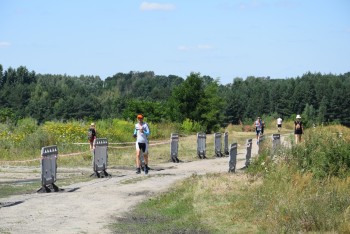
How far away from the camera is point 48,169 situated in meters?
16.8

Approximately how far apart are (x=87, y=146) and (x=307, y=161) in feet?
57.3

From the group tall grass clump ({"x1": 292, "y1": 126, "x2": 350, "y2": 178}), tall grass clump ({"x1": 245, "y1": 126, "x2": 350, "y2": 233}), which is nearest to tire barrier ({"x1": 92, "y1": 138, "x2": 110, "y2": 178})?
tall grass clump ({"x1": 245, "y1": 126, "x2": 350, "y2": 233})

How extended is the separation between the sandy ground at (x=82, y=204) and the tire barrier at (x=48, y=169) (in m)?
0.38

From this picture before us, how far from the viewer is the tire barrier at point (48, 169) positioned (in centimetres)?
1655

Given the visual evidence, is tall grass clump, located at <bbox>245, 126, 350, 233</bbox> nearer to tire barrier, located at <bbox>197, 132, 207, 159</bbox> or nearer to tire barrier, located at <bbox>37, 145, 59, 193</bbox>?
tire barrier, located at <bbox>37, 145, 59, 193</bbox>

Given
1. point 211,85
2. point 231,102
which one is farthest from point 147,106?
point 231,102

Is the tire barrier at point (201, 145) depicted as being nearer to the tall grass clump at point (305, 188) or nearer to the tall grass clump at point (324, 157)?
the tall grass clump at point (305, 188)

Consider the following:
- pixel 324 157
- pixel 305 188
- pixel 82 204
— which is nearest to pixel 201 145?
pixel 324 157

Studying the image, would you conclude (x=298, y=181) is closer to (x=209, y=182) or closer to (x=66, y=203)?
(x=209, y=182)

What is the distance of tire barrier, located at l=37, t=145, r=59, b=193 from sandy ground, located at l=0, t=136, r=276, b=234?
1.26 feet

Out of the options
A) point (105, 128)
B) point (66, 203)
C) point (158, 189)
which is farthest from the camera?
point (105, 128)

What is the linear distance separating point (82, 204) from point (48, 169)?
8.56 feet

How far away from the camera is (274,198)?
13.2 meters

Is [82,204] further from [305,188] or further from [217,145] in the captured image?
[217,145]
